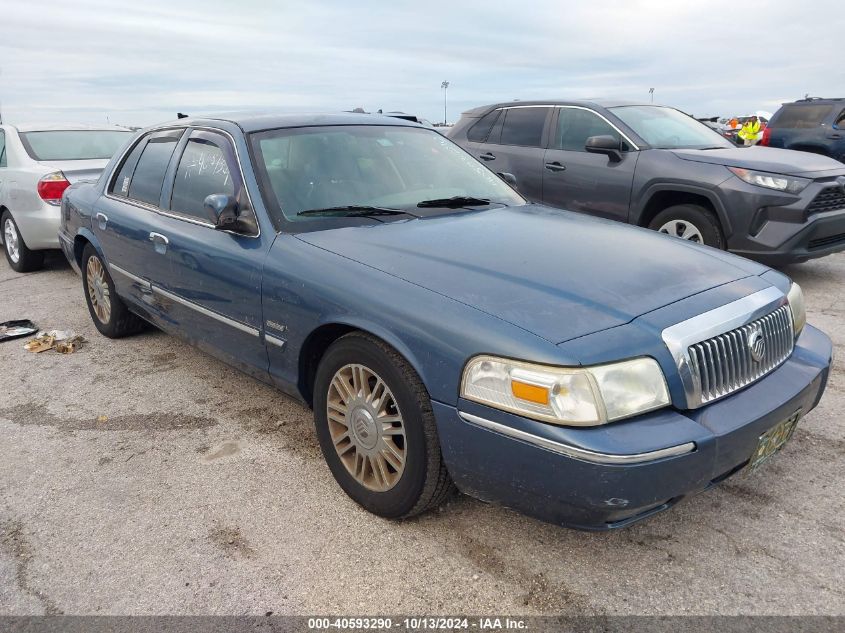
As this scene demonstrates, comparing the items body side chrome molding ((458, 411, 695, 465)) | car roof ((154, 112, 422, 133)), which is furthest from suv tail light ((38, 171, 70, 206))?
body side chrome molding ((458, 411, 695, 465))

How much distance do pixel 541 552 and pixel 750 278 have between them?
137cm

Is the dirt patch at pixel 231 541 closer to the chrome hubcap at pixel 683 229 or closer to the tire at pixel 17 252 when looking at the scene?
the chrome hubcap at pixel 683 229

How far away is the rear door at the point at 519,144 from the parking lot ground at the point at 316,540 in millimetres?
3989

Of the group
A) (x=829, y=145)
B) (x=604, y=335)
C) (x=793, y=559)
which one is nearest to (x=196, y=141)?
(x=604, y=335)

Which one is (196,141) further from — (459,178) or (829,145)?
(829,145)

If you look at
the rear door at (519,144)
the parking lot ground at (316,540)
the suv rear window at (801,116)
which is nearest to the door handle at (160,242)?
the parking lot ground at (316,540)

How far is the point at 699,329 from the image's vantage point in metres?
2.22

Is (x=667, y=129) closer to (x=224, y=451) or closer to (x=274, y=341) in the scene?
(x=274, y=341)

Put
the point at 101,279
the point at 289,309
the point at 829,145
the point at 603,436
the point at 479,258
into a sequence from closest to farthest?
the point at 603,436 < the point at 479,258 < the point at 289,309 < the point at 101,279 < the point at 829,145

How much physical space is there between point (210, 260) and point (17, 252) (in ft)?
17.1

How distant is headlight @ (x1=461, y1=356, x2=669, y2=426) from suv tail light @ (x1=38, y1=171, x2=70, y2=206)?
6112 mm

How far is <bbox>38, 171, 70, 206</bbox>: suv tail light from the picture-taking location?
22.0 feet

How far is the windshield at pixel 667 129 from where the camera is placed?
645 centimetres

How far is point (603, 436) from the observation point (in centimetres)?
200
